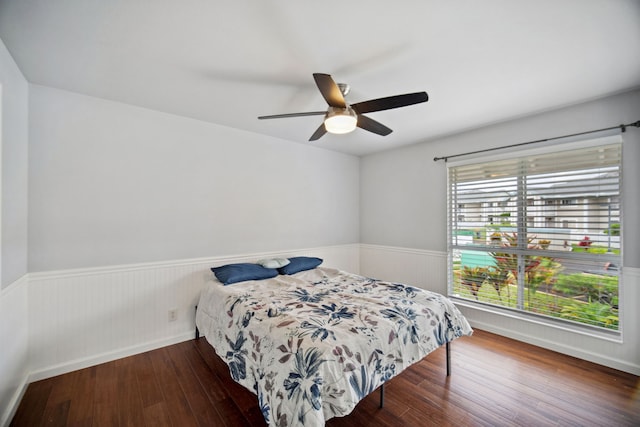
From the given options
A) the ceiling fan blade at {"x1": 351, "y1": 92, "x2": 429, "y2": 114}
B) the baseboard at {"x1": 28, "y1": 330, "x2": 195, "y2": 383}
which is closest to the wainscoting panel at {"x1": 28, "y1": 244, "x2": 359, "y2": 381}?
the baseboard at {"x1": 28, "y1": 330, "x2": 195, "y2": 383}

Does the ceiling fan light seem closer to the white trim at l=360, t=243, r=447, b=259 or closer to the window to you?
the window

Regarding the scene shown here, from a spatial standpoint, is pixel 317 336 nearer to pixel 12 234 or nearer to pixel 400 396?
pixel 400 396

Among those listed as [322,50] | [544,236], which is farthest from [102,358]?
[544,236]

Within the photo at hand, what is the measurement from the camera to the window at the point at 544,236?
2490mm

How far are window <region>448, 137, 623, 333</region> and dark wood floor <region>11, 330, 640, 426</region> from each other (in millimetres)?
592

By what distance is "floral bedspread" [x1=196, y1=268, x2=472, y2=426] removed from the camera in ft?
4.57

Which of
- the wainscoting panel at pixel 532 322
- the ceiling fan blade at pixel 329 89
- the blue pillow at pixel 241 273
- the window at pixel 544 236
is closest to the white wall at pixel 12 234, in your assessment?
the blue pillow at pixel 241 273

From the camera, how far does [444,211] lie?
3.59 metres

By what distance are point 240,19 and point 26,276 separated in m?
2.57

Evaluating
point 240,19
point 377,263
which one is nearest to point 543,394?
point 377,263

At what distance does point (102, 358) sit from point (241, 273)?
1.42 m

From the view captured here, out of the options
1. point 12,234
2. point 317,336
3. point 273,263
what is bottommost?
point 317,336

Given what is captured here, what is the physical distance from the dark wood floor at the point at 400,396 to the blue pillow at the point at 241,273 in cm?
75

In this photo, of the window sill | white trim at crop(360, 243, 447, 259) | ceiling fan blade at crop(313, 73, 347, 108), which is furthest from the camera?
white trim at crop(360, 243, 447, 259)
